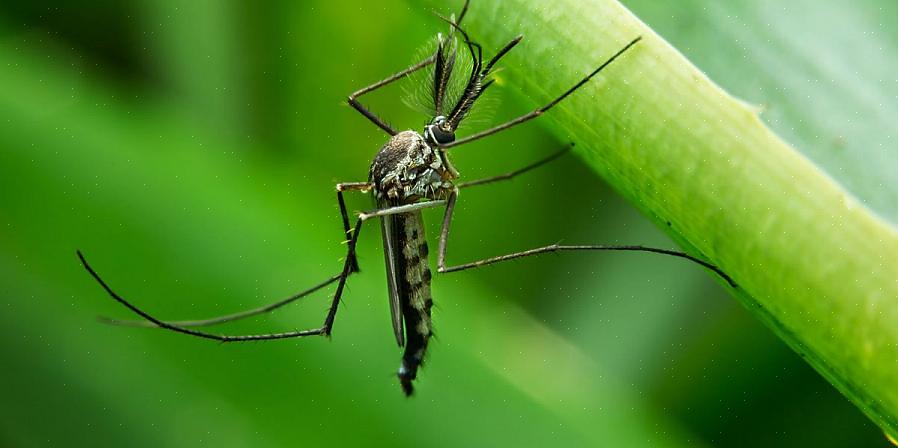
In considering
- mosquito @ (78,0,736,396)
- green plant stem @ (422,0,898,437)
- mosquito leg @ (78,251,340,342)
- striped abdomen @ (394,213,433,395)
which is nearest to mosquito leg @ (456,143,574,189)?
mosquito @ (78,0,736,396)

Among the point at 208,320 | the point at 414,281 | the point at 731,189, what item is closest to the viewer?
the point at 731,189

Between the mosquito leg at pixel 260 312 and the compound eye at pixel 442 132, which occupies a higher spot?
the compound eye at pixel 442 132

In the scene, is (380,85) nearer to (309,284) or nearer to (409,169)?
(409,169)

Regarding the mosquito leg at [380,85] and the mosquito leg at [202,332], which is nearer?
the mosquito leg at [202,332]

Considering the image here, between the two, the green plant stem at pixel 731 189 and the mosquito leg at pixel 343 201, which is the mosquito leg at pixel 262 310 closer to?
the mosquito leg at pixel 343 201

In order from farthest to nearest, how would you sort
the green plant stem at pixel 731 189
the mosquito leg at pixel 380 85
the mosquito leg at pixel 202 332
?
the mosquito leg at pixel 380 85, the mosquito leg at pixel 202 332, the green plant stem at pixel 731 189

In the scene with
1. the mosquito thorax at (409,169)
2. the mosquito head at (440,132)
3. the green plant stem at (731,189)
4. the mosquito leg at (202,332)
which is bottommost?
the mosquito leg at (202,332)

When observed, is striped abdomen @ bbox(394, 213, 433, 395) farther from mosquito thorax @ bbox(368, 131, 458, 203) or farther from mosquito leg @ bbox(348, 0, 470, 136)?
mosquito leg @ bbox(348, 0, 470, 136)

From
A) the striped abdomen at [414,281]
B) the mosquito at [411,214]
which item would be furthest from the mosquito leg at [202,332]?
the striped abdomen at [414,281]

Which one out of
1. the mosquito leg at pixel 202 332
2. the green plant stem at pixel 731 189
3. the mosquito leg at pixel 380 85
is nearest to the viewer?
the green plant stem at pixel 731 189

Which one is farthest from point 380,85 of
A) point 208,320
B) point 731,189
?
point 731,189
